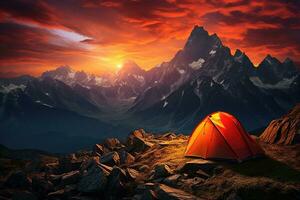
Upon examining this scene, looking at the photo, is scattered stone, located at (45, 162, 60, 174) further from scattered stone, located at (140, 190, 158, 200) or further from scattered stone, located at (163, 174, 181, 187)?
scattered stone, located at (140, 190, 158, 200)

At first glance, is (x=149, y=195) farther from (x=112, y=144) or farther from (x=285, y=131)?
(x=112, y=144)

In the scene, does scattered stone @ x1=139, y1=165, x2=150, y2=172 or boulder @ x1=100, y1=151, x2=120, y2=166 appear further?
boulder @ x1=100, y1=151, x2=120, y2=166

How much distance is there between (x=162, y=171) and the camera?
95.7ft

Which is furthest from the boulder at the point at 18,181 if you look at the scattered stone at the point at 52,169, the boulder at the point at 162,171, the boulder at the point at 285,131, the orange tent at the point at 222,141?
the boulder at the point at 285,131

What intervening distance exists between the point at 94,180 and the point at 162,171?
17.4ft

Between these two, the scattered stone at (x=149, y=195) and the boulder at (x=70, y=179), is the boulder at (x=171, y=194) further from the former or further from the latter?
the boulder at (x=70, y=179)

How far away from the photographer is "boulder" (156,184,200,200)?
23.6 meters

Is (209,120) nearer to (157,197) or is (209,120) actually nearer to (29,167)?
(157,197)

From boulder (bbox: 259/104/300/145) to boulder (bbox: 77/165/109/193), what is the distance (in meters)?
15.5

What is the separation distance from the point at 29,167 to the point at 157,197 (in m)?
22.9

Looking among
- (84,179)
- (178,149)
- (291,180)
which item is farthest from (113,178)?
(291,180)

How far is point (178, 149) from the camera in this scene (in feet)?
120

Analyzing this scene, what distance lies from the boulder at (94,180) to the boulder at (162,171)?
3821mm

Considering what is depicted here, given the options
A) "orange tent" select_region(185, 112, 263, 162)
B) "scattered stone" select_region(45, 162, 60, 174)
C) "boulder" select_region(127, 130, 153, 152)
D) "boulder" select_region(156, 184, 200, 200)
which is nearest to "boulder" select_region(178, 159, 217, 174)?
"orange tent" select_region(185, 112, 263, 162)
